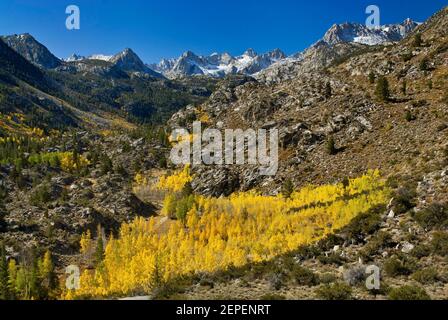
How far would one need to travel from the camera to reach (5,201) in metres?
121

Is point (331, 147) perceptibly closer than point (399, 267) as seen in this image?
No

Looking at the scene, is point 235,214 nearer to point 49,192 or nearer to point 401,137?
point 401,137

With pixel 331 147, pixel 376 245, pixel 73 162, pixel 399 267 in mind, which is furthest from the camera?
pixel 73 162

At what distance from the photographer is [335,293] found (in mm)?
27125

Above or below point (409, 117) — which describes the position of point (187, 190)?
below

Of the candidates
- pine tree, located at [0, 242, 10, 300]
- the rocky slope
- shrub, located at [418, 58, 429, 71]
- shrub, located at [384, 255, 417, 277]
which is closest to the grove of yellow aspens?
the rocky slope

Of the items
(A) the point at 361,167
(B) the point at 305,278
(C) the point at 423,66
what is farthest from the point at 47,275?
(C) the point at 423,66

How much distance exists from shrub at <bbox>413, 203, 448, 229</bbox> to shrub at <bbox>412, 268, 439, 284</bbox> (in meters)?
10.5

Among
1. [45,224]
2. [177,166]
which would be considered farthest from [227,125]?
[45,224]

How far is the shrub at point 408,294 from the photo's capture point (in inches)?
1014

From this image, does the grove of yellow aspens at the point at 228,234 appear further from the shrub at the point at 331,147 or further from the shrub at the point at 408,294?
the shrub at the point at 408,294

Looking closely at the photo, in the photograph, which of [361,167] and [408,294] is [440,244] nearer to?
[408,294]

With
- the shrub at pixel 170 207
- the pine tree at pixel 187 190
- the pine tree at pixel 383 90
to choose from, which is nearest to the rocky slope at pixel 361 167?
the pine tree at pixel 383 90

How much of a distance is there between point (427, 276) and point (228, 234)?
263ft
